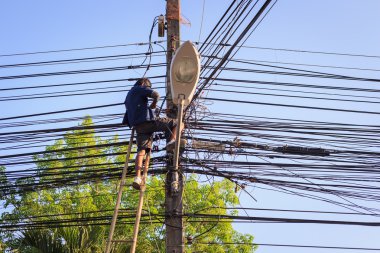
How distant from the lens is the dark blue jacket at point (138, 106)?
781 cm

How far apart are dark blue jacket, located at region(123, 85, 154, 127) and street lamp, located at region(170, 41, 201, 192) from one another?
2.17 meters

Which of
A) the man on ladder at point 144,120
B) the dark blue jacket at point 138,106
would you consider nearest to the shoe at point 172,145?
the man on ladder at point 144,120

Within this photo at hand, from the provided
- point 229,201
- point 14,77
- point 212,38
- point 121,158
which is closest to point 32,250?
point 14,77

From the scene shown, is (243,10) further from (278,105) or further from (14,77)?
(14,77)

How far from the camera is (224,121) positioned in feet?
29.4

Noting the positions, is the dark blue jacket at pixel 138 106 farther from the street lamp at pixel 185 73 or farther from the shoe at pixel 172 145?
the street lamp at pixel 185 73

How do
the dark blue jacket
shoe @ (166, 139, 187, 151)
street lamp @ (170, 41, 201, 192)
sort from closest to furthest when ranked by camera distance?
street lamp @ (170, 41, 201, 192), the dark blue jacket, shoe @ (166, 139, 187, 151)

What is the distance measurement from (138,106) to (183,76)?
7.54 ft

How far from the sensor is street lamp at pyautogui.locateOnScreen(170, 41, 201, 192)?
5570 mm

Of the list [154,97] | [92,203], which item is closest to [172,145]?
[154,97]

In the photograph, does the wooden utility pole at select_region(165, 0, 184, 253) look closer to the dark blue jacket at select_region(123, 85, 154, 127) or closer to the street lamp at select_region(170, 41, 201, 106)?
the dark blue jacket at select_region(123, 85, 154, 127)

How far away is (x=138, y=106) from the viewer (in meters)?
7.86

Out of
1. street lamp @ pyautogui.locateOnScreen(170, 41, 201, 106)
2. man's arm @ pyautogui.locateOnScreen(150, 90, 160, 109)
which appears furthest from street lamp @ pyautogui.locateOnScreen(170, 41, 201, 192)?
man's arm @ pyautogui.locateOnScreen(150, 90, 160, 109)

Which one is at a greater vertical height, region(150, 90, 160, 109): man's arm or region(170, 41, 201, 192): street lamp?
region(150, 90, 160, 109): man's arm
